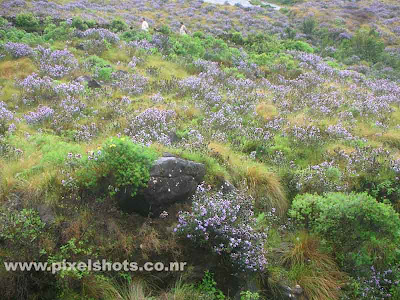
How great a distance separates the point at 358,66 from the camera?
1961 cm

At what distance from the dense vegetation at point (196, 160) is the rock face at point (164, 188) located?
12 centimetres

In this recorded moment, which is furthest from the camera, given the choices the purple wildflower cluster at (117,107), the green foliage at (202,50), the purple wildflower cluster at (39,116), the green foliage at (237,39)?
the green foliage at (237,39)

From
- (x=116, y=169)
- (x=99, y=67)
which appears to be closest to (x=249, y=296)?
(x=116, y=169)

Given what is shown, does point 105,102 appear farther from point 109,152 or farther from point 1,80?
point 109,152

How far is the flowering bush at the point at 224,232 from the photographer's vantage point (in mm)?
4855

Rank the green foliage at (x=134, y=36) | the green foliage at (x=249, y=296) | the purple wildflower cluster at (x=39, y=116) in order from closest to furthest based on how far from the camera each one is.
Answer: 1. the green foliage at (x=249, y=296)
2. the purple wildflower cluster at (x=39, y=116)
3. the green foliage at (x=134, y=36)

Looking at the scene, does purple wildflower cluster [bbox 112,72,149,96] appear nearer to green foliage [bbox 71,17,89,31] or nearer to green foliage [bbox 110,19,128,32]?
green foliage [bbox 71,17,89,31]

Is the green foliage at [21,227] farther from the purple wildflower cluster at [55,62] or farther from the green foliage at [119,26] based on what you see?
the green foliage at [119,26]

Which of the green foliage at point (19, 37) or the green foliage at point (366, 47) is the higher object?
the green foliage at point (19, 37)

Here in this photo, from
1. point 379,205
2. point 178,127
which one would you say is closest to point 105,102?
point 178,127

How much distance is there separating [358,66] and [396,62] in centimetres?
288

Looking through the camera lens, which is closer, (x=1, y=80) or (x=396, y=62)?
(x=1, y=80)

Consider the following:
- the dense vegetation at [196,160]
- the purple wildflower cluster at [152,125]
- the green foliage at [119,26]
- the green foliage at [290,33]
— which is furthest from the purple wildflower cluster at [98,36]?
the green foliage at [290,33]

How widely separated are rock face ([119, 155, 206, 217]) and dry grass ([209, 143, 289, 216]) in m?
1.29
